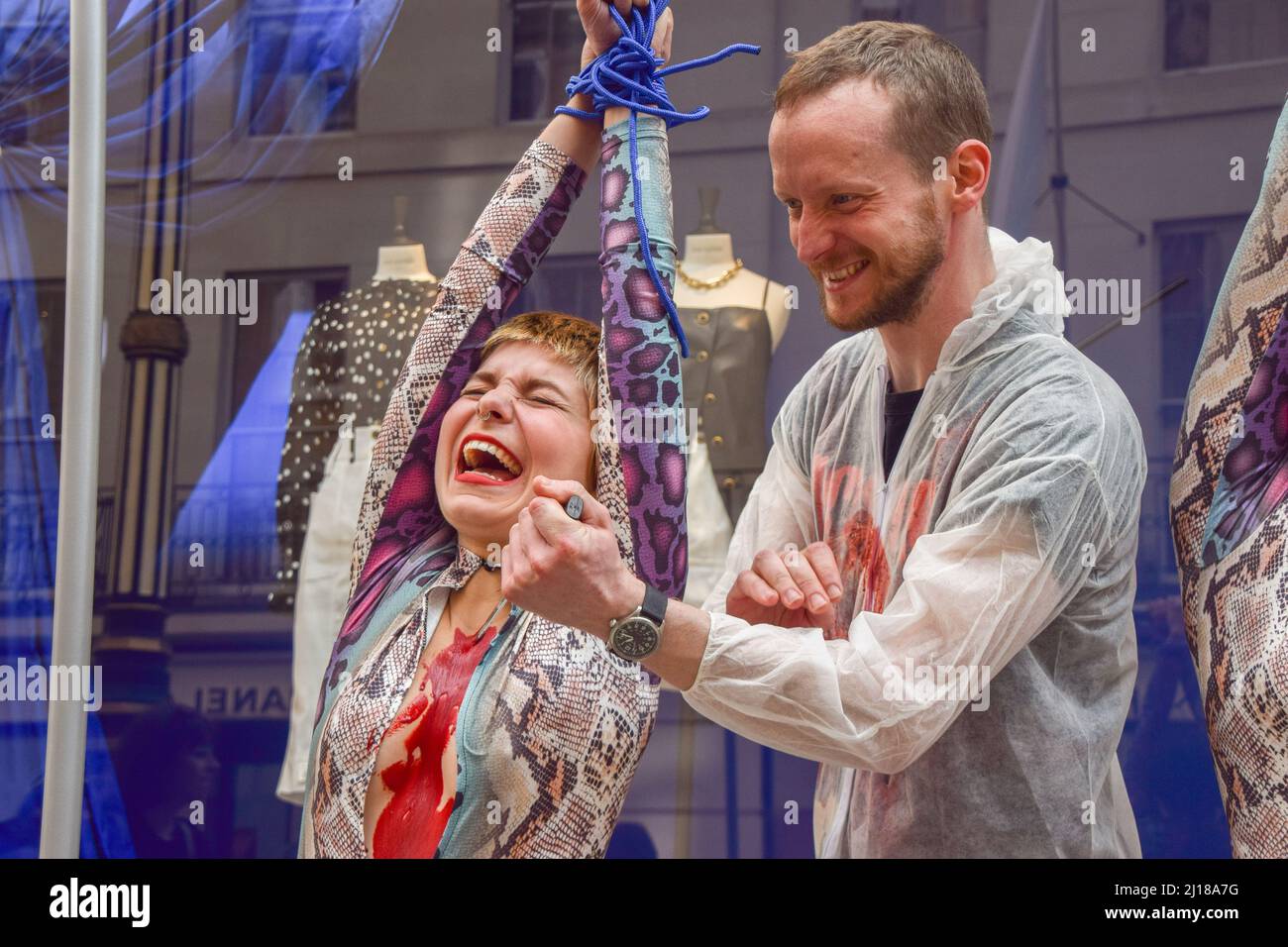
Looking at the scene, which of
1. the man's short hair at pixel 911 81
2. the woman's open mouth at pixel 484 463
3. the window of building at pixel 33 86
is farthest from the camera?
the window of building at pixel 33 86

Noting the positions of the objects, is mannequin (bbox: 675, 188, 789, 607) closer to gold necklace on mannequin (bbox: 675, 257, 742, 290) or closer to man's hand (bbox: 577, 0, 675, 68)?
gold necklace on mannequin (bbox: 675, 257, 742, 290)

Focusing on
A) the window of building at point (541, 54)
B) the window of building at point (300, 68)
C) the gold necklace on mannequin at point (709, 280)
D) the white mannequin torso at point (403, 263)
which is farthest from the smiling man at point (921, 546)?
the window of building at point (300, 68)

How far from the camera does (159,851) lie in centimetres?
245

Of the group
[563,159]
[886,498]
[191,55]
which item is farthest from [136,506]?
[886,498]

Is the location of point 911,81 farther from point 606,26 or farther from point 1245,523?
point 1245,523

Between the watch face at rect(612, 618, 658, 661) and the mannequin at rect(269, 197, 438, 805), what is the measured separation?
0.89m

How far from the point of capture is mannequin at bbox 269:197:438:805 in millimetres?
2535

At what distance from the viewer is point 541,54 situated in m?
2.47

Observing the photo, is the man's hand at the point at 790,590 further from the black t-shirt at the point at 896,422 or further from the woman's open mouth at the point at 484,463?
the woman's open mouth at the point at 484,463

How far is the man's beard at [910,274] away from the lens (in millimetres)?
2010

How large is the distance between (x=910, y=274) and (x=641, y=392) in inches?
15.9

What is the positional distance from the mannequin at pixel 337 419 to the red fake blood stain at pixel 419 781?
554mm

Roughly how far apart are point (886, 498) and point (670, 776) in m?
0.63

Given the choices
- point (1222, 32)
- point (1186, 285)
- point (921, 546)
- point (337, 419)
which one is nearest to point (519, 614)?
point (921, 546)
